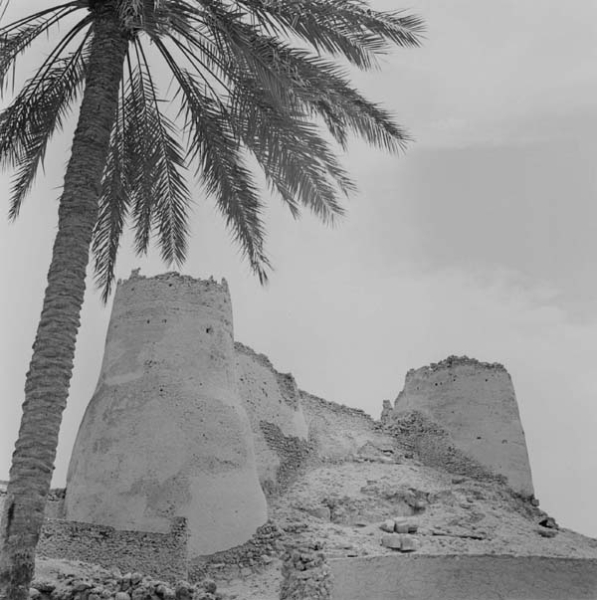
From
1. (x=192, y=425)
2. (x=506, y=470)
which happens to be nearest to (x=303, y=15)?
(x=192, y=425)

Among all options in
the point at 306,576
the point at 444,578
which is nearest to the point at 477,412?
the point at 444,578

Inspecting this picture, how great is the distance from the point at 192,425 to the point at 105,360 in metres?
2.71

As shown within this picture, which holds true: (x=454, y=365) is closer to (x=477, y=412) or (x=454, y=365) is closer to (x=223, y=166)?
(x=477, y=412)

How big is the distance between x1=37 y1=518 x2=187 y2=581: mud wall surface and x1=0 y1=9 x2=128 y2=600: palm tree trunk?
17.8 feet

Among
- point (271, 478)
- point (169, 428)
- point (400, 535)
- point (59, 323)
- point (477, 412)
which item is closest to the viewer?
point (59, 323)

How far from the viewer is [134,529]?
47.6 ft

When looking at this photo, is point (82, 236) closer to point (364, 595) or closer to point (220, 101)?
point (220, 101)

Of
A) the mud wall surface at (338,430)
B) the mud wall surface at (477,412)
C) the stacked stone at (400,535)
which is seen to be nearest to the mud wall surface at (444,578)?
the stacked stone at (400,535)

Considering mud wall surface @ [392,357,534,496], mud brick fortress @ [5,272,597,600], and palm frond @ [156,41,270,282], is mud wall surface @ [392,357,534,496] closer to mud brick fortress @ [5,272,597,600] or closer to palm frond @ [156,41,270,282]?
mud brick fortress @ [5,272,597,600]

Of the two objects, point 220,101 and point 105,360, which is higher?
point 220,101

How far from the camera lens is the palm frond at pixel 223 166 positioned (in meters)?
10.8

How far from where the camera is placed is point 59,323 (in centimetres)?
852

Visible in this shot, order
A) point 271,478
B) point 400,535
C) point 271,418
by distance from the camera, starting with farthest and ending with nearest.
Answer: point 271,418, point 271,478, point 400,535

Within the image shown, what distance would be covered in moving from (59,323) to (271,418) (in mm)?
11908
